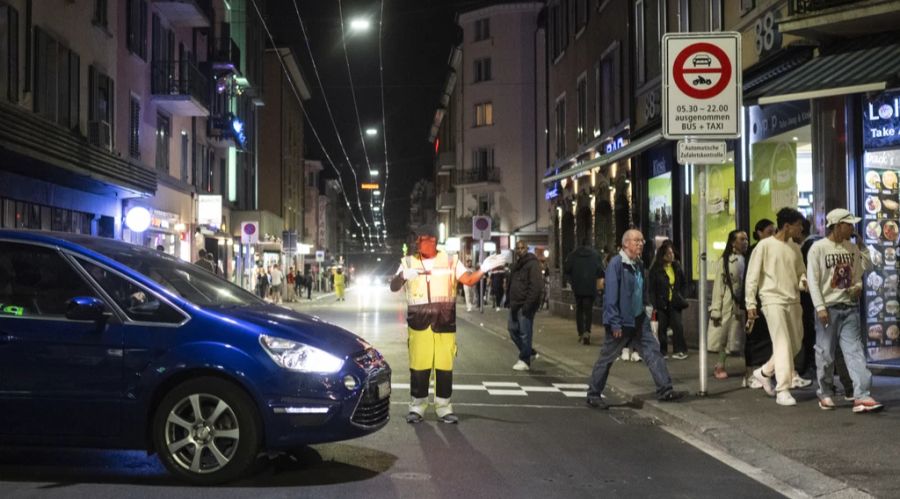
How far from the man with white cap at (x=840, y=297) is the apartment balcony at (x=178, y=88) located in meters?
23.9

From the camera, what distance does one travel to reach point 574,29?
1142 inches

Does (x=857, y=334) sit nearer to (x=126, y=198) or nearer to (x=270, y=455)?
(x=270, y=455)

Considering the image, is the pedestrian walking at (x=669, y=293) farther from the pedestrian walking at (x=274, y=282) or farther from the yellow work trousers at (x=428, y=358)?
the pedestrian walking at (x=274, y=282)

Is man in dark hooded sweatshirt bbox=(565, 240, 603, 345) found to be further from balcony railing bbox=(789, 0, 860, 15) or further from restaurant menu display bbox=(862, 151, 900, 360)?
balcony railing bbox=(789, 0, 860, 15)

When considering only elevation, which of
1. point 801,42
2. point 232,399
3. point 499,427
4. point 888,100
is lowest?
point 499,427

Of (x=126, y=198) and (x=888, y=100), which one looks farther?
(x=126, y=198)

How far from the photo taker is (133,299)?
6.54 meters

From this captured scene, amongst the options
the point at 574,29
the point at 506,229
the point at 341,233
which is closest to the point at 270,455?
the point at 574,29

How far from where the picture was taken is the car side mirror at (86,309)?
245 inches

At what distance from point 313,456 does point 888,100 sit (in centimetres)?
831

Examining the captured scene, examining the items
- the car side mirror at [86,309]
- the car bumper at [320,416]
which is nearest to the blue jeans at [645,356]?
the car bumper at [320,416]

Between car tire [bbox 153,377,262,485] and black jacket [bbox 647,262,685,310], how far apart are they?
9.50 metres

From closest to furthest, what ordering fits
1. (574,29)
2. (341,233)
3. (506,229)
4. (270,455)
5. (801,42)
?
(270,455) < (801,42) < (574,29) < (506,229) < (341,233)

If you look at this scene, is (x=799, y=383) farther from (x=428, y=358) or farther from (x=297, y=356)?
(x=297, y=356)
